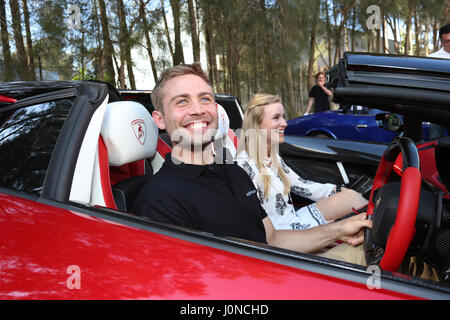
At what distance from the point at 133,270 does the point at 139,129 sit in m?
0.97

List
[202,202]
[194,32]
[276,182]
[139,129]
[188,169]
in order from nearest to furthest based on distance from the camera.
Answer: [202,202] → [188,169] → [139,129] → [276,182] → [194,32]

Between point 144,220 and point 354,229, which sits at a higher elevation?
point 144,220

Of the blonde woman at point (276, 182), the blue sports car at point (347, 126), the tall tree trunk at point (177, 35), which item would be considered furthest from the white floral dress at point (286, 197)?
the tall tree trunk at point (177, 35)

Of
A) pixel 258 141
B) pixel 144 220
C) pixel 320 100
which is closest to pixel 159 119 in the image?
pixel 144 220

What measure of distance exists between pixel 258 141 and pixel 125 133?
1105 millimetres

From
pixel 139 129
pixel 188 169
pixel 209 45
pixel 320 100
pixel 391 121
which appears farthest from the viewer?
pixel 209 45

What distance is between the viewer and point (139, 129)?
5.96ft

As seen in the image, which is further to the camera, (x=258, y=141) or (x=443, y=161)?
(x=258, y=141)

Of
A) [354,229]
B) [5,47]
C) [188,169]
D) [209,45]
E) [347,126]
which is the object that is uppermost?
[209,45]

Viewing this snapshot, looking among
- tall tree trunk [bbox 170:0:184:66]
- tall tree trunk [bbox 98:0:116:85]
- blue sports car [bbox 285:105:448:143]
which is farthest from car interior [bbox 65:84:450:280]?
tall tree trunk [bbox 170:0:184:66]

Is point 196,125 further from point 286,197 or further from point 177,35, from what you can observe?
point 177,35

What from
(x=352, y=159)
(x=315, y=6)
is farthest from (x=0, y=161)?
(x=315, y=6)

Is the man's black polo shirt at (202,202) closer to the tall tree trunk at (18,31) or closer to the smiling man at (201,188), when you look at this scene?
the smiling man at (201,188)
